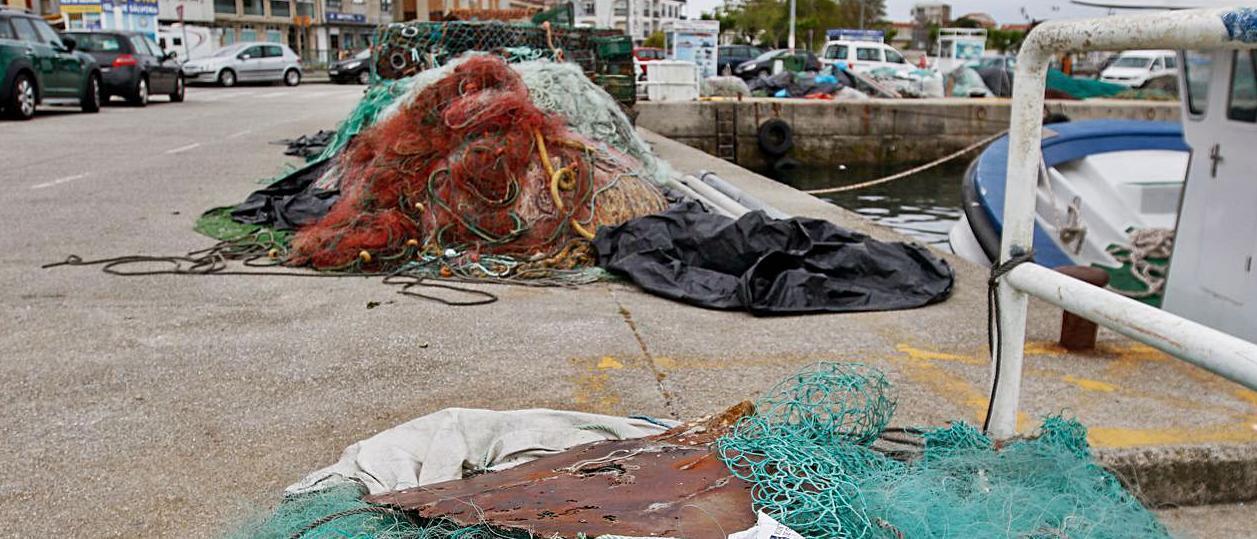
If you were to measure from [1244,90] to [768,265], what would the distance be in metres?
2.84

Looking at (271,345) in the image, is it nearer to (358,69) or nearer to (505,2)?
(358,69)

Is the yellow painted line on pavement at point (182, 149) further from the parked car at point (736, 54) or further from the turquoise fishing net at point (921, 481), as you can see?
the parked car at point (736, 54)

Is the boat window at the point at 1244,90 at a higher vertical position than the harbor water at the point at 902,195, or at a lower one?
higher

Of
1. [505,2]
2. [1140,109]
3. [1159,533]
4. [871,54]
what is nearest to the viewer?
[1159,533]

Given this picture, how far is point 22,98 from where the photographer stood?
17.2 meters

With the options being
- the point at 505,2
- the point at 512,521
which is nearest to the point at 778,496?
the point at 512,521

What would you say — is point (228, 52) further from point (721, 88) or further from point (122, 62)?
point (721, 88)

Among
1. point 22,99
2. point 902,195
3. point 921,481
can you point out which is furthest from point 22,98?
point 921,481

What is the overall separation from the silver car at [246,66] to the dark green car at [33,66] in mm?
14773

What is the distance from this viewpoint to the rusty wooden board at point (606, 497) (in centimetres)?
220

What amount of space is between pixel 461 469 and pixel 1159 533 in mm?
1894

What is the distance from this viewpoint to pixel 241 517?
289 cm

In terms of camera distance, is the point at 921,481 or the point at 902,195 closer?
the point at 921,481

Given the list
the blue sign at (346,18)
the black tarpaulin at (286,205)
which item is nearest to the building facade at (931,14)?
the blue sign at (346,18)
